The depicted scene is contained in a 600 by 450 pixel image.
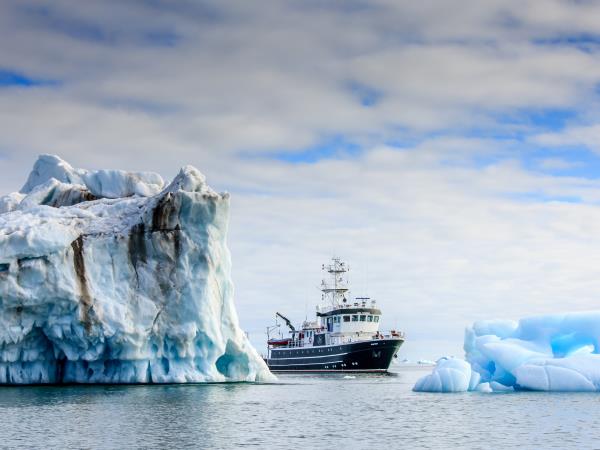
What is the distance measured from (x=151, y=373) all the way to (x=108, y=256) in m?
5.80

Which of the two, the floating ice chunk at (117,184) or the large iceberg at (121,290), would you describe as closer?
the large iceberg at (121,290)

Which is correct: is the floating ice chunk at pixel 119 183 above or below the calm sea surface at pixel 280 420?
above

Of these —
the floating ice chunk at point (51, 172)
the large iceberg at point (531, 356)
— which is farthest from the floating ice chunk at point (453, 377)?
the floating ice chunk at point (51, 172)

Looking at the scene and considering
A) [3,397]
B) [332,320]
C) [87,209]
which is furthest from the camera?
[332,320]

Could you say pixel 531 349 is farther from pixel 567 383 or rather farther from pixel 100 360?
pixel 100 360

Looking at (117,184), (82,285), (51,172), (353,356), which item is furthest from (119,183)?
(353,356)

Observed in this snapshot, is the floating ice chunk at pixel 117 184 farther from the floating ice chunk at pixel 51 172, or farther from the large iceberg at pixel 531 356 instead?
the large iceberg at pixel 531 356

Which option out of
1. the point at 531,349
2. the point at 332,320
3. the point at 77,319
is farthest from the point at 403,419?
the point at 332,320

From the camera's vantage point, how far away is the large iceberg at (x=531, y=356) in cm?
3316

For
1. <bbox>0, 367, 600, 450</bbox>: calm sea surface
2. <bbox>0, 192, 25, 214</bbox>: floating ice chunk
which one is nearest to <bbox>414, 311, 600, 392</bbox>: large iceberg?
<bbox>0, 367, 600, 450</bbox>: calm sea surface

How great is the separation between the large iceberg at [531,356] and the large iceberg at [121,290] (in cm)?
1103

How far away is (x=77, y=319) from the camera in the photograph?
1406 inches

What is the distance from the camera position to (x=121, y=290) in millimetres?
37312

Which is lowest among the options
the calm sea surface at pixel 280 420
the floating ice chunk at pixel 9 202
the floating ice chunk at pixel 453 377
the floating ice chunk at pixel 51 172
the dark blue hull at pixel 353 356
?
the calm sea surface at pixel 280 420
